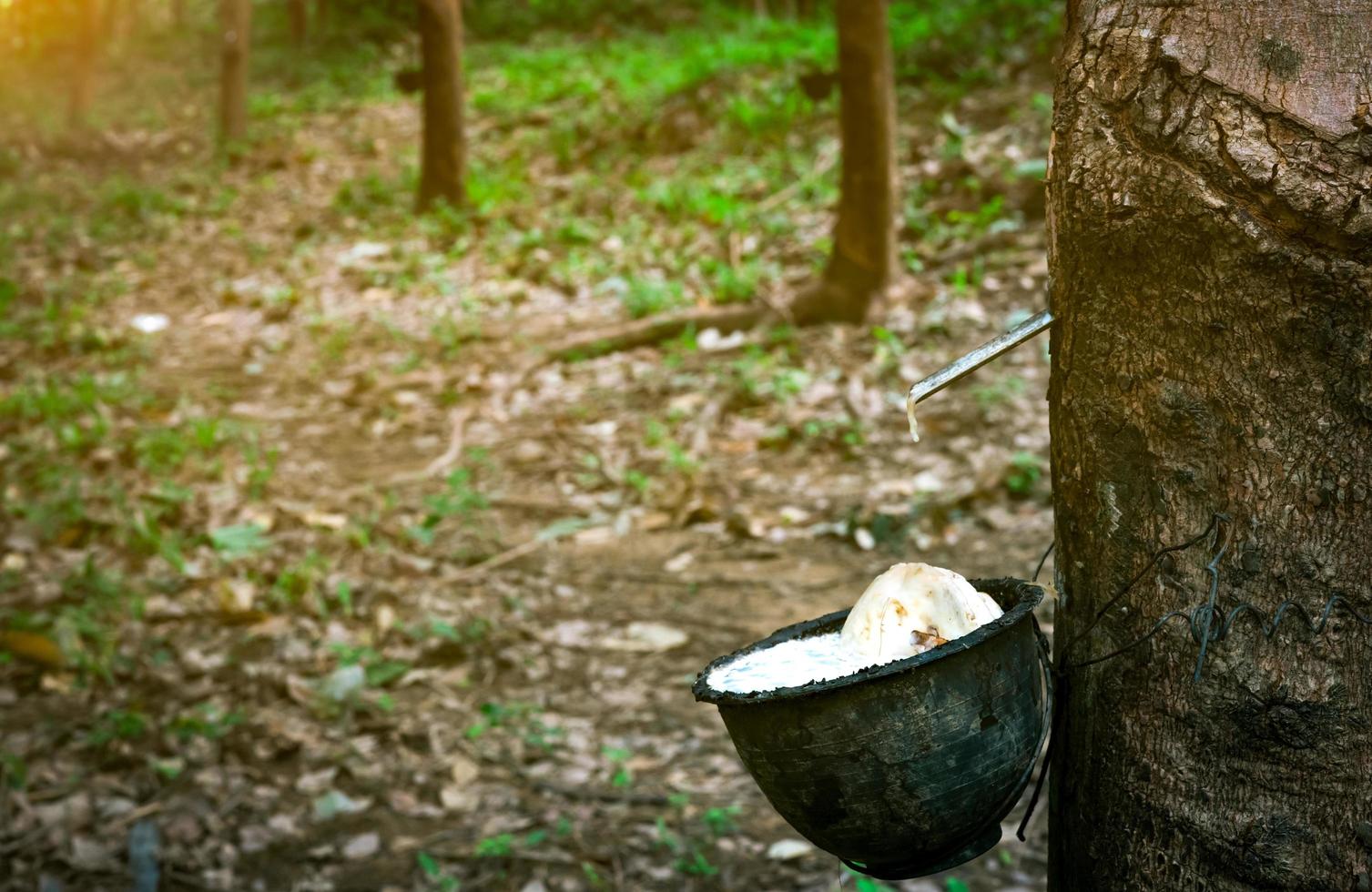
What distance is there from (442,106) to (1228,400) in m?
8.62

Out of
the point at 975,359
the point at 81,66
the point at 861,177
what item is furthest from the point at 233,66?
the point at 975,359

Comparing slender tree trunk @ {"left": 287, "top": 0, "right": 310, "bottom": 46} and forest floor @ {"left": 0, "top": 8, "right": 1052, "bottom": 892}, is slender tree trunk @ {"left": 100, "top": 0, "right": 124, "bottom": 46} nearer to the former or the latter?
slender tree trunk @ {"left": 287, "top": 0, "right": 310, "bottom": 46}

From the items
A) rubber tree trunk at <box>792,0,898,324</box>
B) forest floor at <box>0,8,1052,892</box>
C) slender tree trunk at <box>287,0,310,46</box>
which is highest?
slender tree trunk at <box>287,0,310,46</box>

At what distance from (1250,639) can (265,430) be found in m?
5.31

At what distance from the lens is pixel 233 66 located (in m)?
11.7

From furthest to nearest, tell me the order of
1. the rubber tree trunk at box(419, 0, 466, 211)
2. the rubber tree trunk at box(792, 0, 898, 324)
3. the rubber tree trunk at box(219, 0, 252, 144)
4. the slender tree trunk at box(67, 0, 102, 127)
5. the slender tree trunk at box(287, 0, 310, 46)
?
1. the slender tree trunk at box(287, 0, 310, 46)
2. the slender tree trunk at box(67, 0, 102, 127)
3. the rubber tree trunk at box(219, 0, 252, 144)
4. the rubber tree trunk at box(419, 0, 466, 211)
5. the rubber tree trunk at box(792, 0, 898, 324)

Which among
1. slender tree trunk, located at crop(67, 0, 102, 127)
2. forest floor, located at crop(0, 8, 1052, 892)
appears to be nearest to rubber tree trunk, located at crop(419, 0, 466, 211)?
forest floor, located at crop(0, 8, 1052, 892)

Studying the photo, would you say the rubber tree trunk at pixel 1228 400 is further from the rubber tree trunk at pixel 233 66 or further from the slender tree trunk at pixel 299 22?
the slender tree trunk at pixel 299 22

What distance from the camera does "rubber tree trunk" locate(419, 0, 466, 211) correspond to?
8.98 m

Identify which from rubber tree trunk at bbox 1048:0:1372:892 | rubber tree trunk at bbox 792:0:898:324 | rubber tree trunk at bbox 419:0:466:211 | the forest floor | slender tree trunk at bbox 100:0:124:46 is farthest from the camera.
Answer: slender tree trunk at bbox 100:0:124:46

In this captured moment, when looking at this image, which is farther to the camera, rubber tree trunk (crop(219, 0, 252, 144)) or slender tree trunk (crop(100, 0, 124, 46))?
slender tree trunk (crop(100, 0, 124, 46))

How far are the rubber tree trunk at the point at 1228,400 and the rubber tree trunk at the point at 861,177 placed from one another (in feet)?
15.8

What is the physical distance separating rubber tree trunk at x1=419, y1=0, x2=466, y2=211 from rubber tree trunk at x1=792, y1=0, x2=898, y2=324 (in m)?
3.94

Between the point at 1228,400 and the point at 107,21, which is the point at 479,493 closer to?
the point at 1228,400
